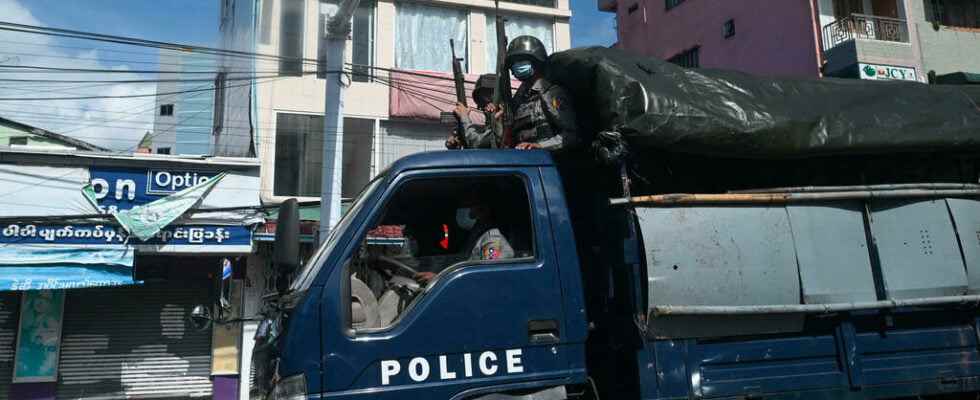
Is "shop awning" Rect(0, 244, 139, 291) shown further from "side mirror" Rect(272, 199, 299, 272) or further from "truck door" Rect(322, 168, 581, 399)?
"side mirror" Rect(272, 199, 299, 272)

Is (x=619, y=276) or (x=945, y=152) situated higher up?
(x=945, y=152)

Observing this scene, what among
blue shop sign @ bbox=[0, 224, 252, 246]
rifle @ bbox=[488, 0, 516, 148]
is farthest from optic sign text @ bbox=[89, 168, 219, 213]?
rifle @ bbox=[488, 0, 516, 148]

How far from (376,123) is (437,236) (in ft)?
31.9

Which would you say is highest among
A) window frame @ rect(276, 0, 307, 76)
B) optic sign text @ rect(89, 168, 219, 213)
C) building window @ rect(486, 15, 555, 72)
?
building window @ rect(486, 15, 555, 72)

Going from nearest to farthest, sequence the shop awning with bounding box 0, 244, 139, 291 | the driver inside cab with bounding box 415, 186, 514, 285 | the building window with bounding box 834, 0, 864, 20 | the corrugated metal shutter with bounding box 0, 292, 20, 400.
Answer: the driver inside cab with bounding box 415, 186, 514, 285
the shop awning with bounding box 0, 244, 139, 291
the corrugated metal shutter with bounding box 0, 292, 20, 400
the building window with bounding box 834, 0, 864, 20

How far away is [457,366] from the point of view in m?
3.07

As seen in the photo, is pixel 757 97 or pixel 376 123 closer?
pixel 757 97

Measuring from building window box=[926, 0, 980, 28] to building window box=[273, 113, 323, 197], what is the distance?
51.1ft

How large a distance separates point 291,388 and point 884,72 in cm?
1585

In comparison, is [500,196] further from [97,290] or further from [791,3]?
[791,3]

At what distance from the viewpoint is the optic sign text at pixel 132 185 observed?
424 inches

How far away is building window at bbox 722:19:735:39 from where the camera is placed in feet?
61.7

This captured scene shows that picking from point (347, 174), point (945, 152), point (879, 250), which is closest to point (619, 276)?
point (879, 250)

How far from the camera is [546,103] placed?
3809mm
